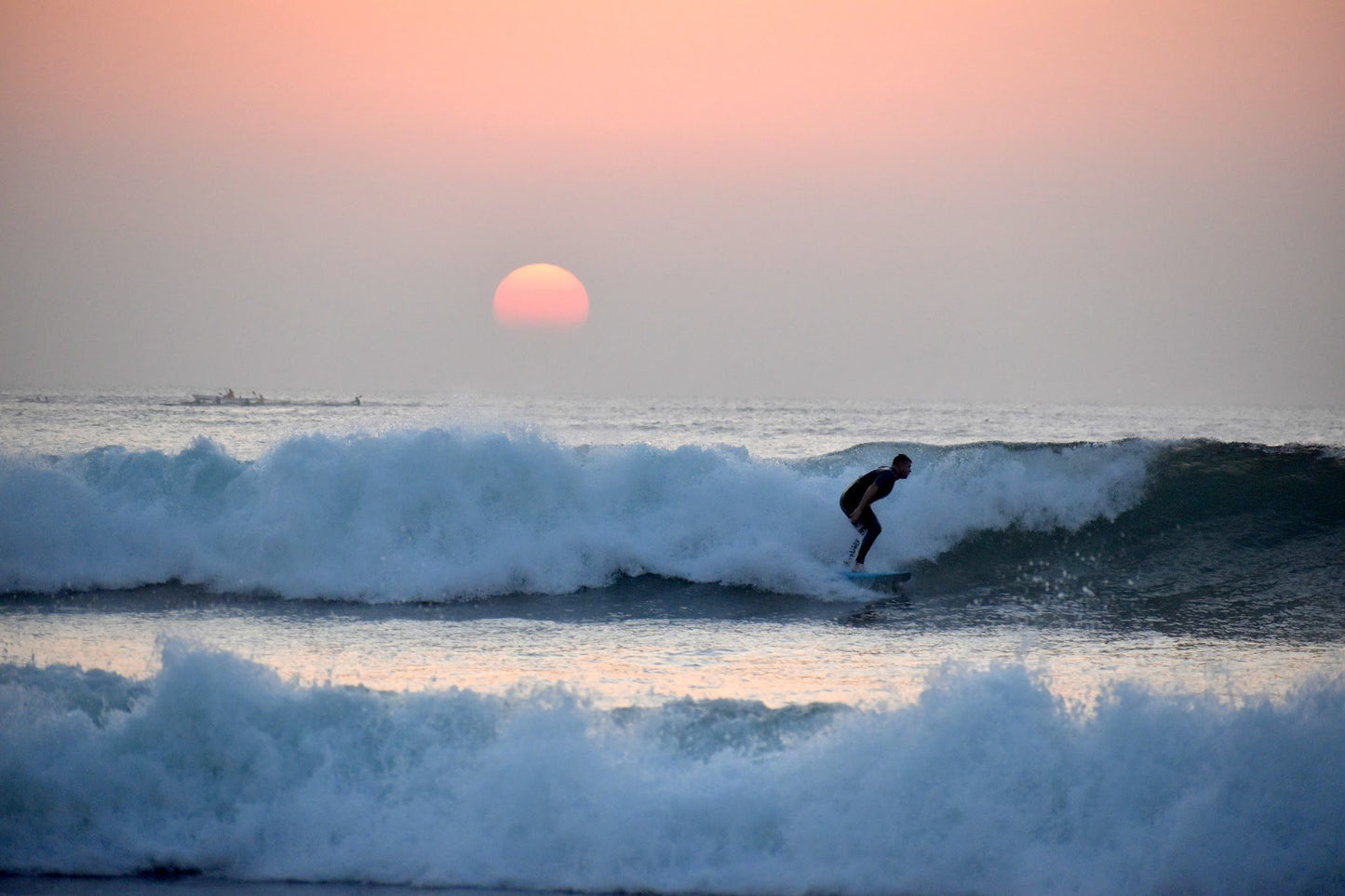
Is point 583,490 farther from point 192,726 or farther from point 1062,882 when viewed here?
point 1062,882

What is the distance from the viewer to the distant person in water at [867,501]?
11.0 meters

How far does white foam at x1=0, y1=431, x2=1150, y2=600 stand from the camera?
426 inches

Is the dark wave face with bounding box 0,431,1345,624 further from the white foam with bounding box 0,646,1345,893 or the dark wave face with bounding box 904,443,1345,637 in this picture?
the white foam with bounding box 0,646,1345,893

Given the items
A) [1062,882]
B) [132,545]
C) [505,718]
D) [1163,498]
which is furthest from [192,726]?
[1163,498]

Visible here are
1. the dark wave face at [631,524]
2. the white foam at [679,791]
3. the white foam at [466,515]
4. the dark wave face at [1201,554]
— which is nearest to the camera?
the white foam at [679,791]

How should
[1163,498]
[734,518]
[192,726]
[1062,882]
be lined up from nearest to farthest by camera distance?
[1062,882]
[192,726]
[734,518]
[1163,498]

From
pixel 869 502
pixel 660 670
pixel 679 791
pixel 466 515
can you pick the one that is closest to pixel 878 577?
pixel 869 502

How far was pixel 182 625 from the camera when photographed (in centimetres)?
891

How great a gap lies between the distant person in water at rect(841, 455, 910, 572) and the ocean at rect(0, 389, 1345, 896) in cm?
43

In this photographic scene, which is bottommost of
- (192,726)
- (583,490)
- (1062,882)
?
(1062,882)

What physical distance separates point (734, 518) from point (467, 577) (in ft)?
10.6

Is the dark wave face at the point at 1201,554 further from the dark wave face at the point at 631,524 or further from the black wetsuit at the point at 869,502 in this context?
the black wetsuit at the point at 869,502

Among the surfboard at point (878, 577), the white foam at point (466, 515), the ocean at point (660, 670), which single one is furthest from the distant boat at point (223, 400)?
the surfboard at point (878, 577)

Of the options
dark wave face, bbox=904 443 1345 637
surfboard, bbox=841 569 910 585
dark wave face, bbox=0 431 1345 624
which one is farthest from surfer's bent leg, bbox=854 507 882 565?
dark wave face, bbox=904 443 1345 637
